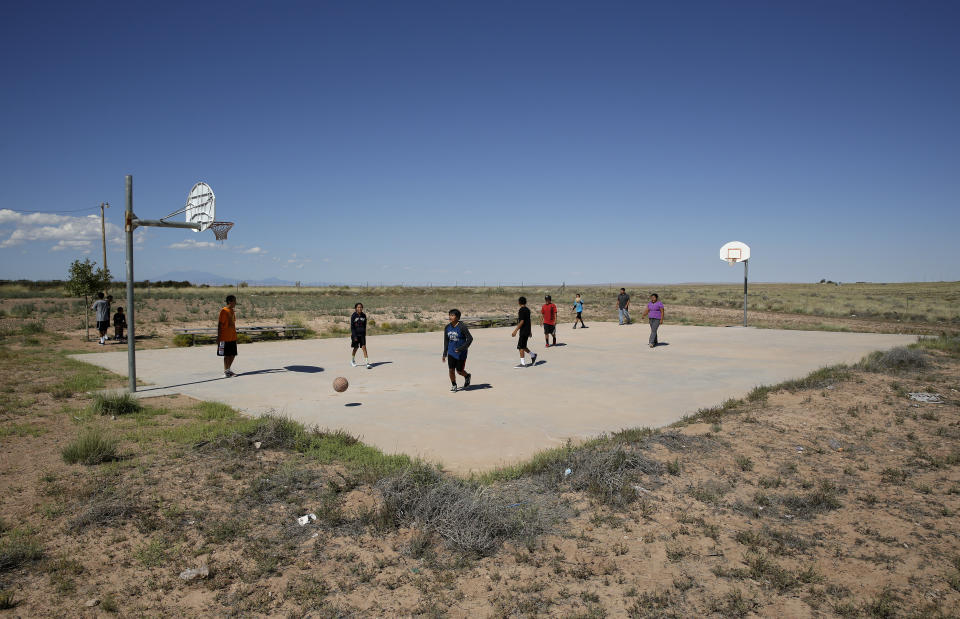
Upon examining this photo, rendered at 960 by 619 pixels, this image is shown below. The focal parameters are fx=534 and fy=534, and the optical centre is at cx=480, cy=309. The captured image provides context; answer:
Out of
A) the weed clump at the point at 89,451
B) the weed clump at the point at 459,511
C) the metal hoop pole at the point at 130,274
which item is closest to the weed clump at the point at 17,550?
the weed clump at the point at 89,451

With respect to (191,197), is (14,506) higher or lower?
lower

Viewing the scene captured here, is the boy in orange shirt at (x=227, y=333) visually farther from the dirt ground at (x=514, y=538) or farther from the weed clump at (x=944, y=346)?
the weed clump at (x=944, y=346)

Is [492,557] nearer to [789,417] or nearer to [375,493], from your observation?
[375,493]

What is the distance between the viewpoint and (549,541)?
4844 millimetres

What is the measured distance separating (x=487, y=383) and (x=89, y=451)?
24.6ft

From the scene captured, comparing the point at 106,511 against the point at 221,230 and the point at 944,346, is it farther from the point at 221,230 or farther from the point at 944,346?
the point at 944,346

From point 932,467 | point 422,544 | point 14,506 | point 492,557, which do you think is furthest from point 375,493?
point 932,467

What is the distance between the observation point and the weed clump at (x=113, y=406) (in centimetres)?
887

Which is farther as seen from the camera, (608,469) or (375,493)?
(608,469)

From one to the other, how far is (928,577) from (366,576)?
4.40 m

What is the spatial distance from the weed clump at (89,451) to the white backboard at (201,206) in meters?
6.23

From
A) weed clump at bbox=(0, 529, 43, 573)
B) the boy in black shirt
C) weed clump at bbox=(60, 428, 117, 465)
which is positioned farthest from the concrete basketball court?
weed clump at bbox=(0, 529, 43, 573)

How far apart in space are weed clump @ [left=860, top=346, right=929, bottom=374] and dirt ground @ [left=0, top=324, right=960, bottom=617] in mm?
5516

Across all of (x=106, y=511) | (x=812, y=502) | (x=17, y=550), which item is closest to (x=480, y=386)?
(x=812, y=502)
